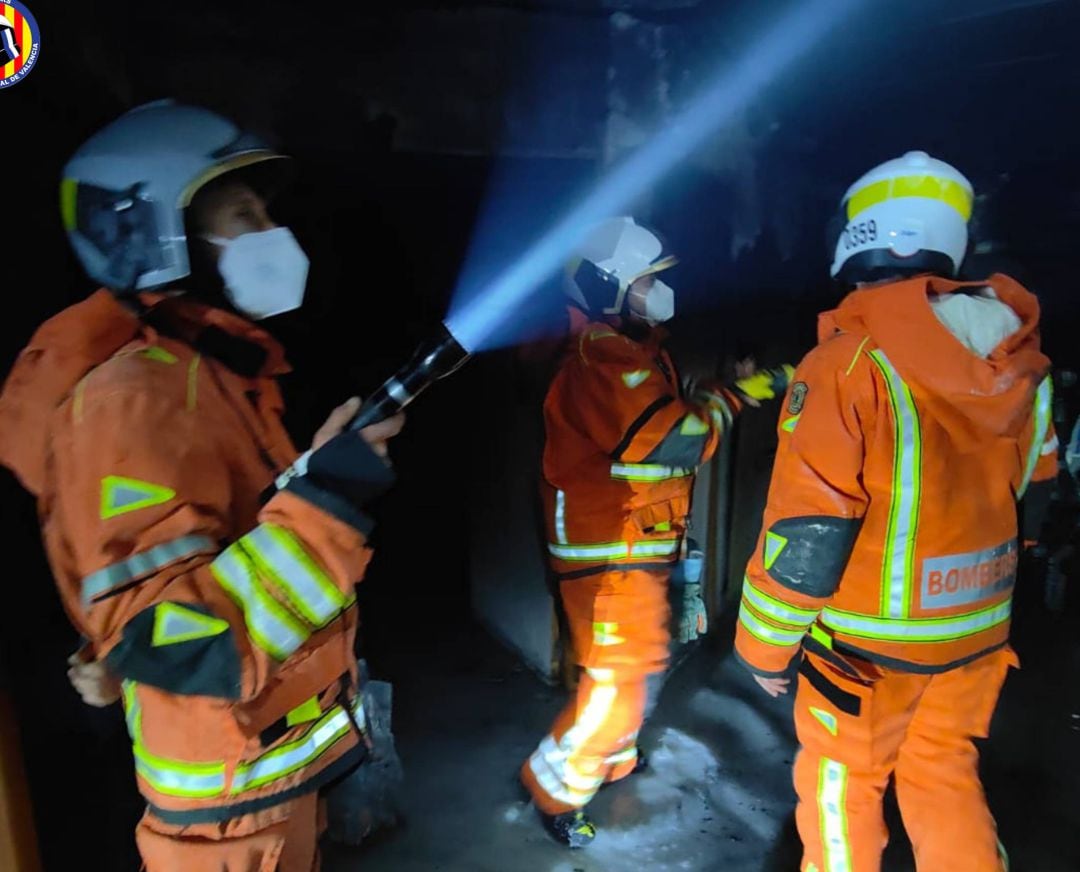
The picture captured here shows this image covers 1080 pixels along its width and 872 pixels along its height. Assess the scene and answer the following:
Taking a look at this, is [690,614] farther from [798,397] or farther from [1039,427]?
[1039,427]

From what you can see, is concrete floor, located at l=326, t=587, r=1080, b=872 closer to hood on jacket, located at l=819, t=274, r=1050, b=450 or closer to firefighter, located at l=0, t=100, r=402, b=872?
firefighter, located at l=0, t=100, r=402, b=872

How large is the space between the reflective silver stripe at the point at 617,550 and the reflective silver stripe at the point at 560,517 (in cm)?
4

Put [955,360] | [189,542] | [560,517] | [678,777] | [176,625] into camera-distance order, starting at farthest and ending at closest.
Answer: [678,777] → [560,517] → [955,360] → [189,542] → [176,625]

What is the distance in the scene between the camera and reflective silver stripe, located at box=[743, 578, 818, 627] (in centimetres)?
204

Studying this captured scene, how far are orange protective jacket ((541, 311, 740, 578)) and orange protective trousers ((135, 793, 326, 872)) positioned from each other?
5.10 ft

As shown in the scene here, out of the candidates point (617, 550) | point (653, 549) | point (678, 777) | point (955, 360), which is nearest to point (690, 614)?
point (653, 549)

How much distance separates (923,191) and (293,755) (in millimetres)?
2180

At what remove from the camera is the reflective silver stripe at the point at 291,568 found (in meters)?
1.31

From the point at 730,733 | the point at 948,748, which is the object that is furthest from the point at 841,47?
the point at 730,733

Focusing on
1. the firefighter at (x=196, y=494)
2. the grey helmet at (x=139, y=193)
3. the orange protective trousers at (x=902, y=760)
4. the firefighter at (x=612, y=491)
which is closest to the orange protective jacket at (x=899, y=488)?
the orange protective trousers at (x=902, y=760)

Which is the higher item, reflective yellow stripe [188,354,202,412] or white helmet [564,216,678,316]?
white helmet [564,216,678,316]

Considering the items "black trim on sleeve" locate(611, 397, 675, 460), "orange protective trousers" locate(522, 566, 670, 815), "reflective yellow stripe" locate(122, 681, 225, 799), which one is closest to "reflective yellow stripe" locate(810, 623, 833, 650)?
"orange protective trousers" locate(522, 566, 670, 815)

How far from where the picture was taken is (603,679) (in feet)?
9.33

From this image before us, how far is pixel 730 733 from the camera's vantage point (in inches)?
134
